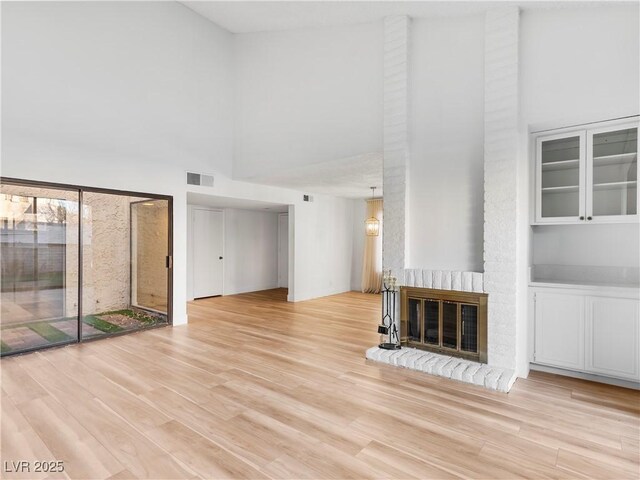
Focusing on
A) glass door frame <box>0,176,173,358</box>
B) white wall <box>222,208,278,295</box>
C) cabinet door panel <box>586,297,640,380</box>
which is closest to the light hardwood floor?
cabinet door panel <box>586,297,640,380</box>

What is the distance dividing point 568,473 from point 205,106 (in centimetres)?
618

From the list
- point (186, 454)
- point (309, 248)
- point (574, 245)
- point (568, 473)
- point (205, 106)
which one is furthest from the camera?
point (309, 248)

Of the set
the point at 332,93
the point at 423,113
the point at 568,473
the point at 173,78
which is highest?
the point at 173,78

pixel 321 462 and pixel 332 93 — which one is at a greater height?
pixel 332 93

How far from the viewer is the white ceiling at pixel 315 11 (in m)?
3.70

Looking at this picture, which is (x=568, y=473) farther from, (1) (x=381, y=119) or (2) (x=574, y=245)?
(1) (x=381, y=119)

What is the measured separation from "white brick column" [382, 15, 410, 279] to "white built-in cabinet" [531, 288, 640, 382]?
148 centimetres

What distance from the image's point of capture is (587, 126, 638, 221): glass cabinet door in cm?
321

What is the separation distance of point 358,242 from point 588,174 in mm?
6261

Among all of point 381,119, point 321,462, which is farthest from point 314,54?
point 321,462

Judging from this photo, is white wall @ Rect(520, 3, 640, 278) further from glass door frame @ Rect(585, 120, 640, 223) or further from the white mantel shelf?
the white mantel shelf

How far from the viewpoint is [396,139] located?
421cm

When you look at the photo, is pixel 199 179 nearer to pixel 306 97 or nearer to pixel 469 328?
pixel 306 97

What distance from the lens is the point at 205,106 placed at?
595 centimetres
